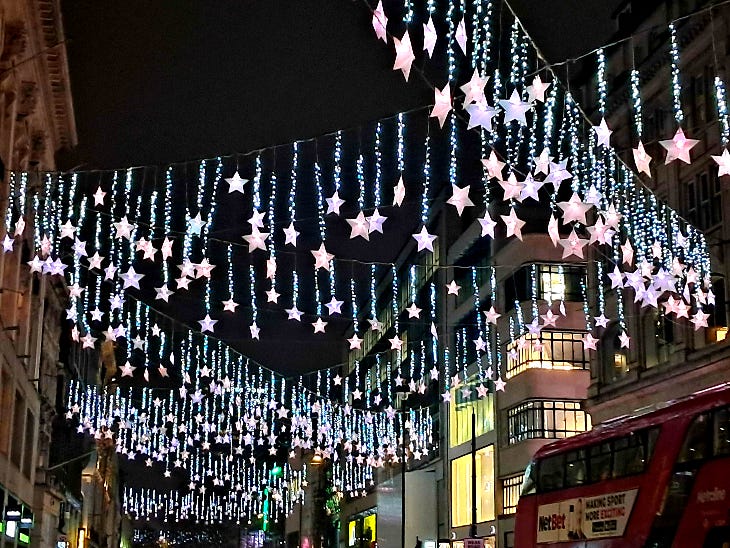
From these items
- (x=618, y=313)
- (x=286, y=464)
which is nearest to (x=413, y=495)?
(x=618, y=313)

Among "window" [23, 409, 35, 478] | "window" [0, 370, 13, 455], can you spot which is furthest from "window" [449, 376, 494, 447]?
"window" [0, 370, 13, 455]


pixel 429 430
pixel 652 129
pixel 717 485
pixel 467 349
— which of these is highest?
pixel 652 129

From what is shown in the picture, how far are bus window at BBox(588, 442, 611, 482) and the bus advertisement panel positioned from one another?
0.39 m

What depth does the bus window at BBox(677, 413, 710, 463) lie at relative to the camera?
15603 mm

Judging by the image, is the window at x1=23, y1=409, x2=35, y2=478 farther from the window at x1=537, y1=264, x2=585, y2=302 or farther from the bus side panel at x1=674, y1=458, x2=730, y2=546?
the bus side panel at x1=674, y1=458, x2=730, y2=546

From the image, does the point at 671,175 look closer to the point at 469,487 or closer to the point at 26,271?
the point at 26,271

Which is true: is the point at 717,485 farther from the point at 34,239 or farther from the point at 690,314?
the point at 34,239

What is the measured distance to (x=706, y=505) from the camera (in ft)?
49.6

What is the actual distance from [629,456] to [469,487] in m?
35.6

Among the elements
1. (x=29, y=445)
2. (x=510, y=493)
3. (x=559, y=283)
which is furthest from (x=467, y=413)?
(x=29, y=445)

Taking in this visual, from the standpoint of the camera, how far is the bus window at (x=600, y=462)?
18.3 meters

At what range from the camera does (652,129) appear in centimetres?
3438

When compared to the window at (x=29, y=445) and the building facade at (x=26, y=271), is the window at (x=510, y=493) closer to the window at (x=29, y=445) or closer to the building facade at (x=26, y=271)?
the building facade at (x=26, y=271)

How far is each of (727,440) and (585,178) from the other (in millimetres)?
18161
